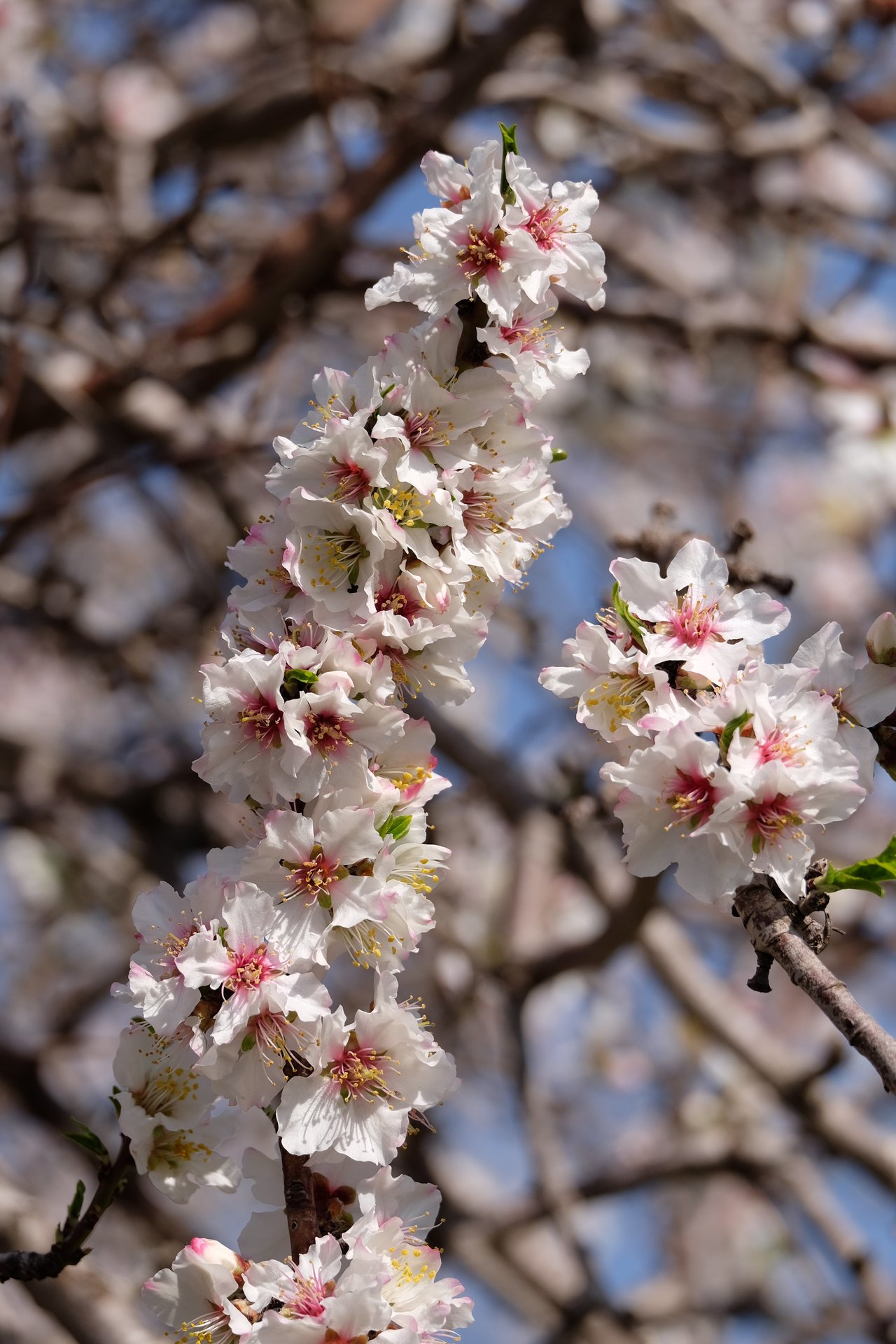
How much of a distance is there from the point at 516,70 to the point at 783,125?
0.90m

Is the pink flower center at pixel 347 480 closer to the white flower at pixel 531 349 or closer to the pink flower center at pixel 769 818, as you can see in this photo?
the white flower at pixel 531 349

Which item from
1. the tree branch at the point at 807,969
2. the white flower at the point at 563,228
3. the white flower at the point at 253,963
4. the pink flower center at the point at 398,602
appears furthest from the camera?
the white flower at the point at 563,228

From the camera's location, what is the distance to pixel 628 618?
1.40 m

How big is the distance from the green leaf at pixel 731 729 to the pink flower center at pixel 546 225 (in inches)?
24.0

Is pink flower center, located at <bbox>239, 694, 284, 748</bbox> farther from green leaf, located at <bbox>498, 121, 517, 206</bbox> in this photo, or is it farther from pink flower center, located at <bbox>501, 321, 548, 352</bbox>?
green leaf, located at <bbox>498, 121, 517, 206</bbox>

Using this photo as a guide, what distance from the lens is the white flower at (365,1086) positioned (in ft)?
4.19

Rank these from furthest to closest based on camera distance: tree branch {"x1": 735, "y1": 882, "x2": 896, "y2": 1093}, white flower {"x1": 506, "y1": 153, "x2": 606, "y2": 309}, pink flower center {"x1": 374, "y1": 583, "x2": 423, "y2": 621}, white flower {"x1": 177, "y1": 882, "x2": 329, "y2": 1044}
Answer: white flower {"x1": 506, "y1": 153, "x2": 606, "y2": 309} < pink flower center {"x1": 374, "y1": 583, "x2": 423, "y2": 621} < white flower {"x1": 177, "y1": 882, "x2": 329, "y2": 1044} < tree branch {"x1": 735, "y1": 882, "x2": 896, "y2": 1093}

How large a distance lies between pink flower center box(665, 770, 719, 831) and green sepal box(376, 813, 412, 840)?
278 mm

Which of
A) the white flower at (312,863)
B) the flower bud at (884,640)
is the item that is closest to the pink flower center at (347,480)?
the white flower at (312,863)

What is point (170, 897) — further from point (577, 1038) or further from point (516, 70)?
point (577, 1038)

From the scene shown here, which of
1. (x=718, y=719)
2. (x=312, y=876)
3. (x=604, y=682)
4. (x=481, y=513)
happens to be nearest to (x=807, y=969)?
(x=718, y=719)

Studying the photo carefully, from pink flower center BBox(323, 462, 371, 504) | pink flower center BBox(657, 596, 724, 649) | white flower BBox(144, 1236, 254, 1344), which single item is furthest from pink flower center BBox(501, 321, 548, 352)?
white flower BBox(144, 1236, 254, 1344)

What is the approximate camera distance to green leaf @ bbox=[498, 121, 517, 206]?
4.70 feet

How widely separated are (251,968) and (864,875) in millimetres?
635
